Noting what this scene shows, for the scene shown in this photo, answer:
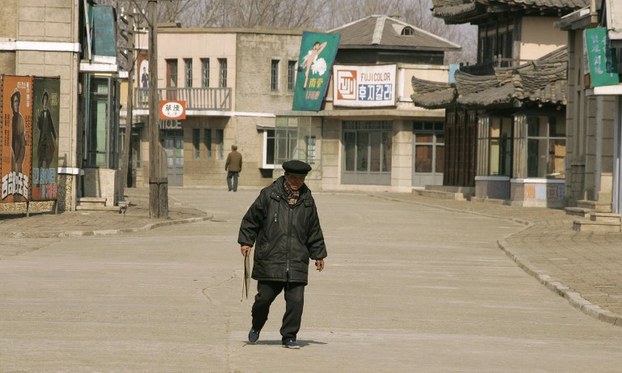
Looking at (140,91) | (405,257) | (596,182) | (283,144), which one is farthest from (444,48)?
(405,257)

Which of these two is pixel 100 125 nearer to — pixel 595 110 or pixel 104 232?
pixel 104 232

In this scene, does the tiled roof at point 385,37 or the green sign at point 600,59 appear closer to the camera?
the green sign at point 600,59

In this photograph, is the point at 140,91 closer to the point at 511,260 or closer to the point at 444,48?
the point at 444,48

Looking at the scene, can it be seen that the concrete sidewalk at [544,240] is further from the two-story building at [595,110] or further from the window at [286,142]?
the window at [286,142]

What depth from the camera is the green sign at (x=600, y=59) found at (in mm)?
33281

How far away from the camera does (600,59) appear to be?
3350 cm

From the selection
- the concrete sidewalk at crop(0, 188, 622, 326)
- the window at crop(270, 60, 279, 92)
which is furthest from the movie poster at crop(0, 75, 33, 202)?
the window at crop(270, 60, 279, 92)

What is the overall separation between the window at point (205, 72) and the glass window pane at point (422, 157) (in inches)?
441

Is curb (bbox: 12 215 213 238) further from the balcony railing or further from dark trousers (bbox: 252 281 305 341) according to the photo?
the balcony railing

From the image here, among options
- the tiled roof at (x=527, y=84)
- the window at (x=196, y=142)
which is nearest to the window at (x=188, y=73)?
the window at (x=196, y=142)

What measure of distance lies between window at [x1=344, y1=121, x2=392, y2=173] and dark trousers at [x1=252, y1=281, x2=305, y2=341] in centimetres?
5142

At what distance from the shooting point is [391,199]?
5231 cm

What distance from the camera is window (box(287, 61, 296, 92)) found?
68875mm

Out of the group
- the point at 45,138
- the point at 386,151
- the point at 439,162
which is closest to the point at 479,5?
the point at 439,162
